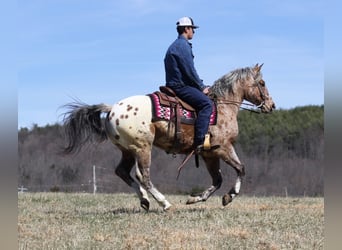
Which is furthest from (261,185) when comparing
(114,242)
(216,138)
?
(114,242)

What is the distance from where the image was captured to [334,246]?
3.39 metres

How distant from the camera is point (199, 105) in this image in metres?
8.72

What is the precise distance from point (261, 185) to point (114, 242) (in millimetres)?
29550

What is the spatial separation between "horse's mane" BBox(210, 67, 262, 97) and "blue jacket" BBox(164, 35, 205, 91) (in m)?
0.80

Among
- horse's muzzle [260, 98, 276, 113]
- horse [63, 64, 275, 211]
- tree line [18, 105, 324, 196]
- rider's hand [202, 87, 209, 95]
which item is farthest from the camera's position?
tree line [18, 105, 324, 196]

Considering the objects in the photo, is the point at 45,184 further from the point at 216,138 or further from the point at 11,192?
the point at 11,192

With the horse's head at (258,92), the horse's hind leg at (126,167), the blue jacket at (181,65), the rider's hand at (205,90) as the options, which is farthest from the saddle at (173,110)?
the horse's head at (258,92)

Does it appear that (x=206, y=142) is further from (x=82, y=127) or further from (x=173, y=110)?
(x=82, y=127)

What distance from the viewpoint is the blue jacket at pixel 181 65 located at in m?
8.61

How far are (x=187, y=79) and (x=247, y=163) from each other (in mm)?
29976

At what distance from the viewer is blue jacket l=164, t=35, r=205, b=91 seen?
28.2 ft

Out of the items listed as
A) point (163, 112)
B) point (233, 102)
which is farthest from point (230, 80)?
point (163, 112)

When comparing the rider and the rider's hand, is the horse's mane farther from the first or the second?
the rider

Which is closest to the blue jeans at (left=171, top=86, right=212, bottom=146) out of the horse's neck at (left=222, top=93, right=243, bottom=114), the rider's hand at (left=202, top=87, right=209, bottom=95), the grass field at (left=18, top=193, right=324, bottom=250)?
the rider's hand at (left=202, top=87, right=209, bottom=95)
